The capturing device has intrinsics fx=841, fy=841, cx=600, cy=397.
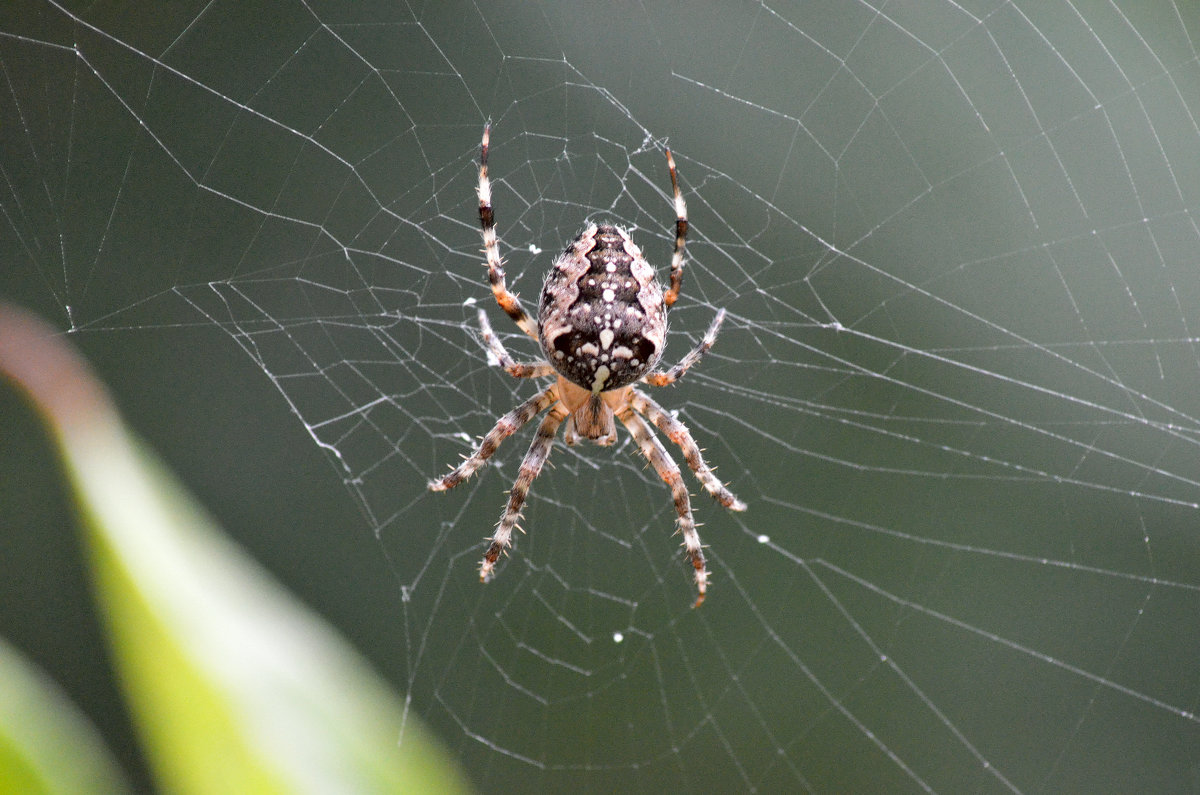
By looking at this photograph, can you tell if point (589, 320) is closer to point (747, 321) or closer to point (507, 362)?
point (507, 362)

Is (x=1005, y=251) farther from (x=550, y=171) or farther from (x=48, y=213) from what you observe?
(x=48, y=213)

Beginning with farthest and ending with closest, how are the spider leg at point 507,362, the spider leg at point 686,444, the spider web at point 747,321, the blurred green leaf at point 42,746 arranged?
the spider web at point 747,321 < the spider leg at point 686,444 < the spider leg at point 507,362 < the blurred green leaf at point 42,746

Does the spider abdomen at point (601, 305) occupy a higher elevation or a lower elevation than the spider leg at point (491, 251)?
lower

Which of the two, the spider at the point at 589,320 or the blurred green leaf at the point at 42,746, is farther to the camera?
the spider at the point at 589,320

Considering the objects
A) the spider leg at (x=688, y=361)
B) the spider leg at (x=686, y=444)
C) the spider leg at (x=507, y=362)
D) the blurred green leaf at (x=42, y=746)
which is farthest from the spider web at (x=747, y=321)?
the blurred green leaf at (x=42, y=746)

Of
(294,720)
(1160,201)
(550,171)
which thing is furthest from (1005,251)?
(294,720)

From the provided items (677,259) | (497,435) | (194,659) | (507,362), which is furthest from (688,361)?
(194,659)

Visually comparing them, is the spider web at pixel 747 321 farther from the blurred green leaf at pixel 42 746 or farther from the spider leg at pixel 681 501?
the blurred green leaf at pixel 42 746
